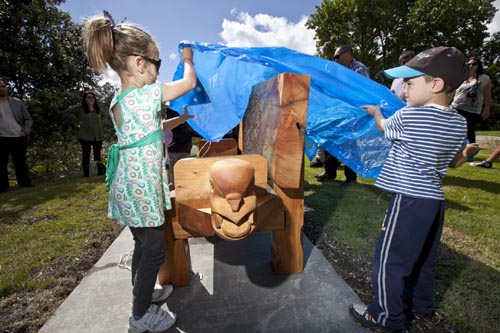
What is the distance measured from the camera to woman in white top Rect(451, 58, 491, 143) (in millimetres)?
5273

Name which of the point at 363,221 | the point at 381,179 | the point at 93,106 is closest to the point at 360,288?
the point at 381,179

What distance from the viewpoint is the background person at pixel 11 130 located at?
5098mm

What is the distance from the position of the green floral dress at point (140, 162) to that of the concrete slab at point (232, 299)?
0.72m

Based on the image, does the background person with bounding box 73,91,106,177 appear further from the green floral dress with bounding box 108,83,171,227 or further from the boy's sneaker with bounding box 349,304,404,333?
the boy's sneaker with bounding box 349,304,404,333

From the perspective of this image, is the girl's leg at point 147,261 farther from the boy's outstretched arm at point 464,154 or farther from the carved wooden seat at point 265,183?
the boy's outstretched arm at point 464,154

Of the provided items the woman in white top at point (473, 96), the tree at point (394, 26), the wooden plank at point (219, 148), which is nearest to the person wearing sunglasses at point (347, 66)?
the wooden plank at point (219, 148)

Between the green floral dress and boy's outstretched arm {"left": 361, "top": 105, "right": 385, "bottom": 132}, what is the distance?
A: 1294 mm

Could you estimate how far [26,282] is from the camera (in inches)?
86.3

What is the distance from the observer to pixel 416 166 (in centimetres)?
146

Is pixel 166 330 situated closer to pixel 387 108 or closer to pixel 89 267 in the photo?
pixel 89 267

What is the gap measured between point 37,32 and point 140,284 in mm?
10441

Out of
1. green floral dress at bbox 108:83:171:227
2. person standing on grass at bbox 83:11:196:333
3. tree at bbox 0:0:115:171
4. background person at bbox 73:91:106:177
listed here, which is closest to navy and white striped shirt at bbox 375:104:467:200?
person standing on grass at bbox 83:11:196:333

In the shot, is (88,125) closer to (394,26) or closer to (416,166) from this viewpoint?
(416,166)

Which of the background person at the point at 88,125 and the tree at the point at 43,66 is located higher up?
the tree at the point at 43,66
